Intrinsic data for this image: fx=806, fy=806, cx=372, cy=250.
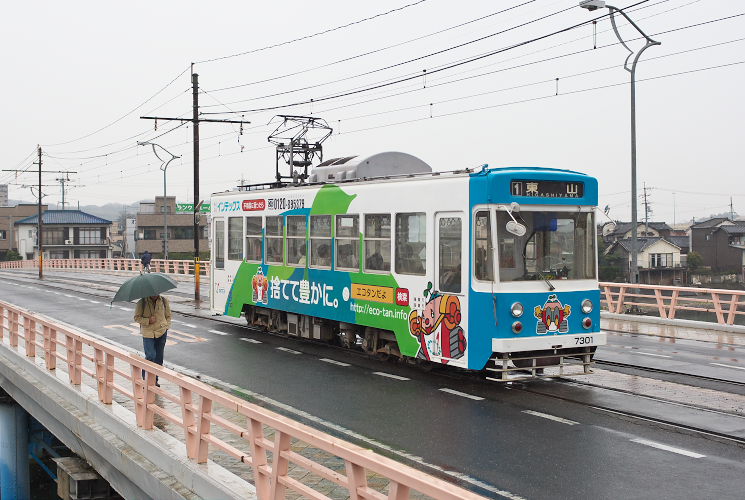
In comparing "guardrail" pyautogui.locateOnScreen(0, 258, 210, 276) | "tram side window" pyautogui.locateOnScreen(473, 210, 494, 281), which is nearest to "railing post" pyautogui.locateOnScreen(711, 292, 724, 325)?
A: "tram side window" pyautogui.locateOnScreen(473, 210, 494, 281)

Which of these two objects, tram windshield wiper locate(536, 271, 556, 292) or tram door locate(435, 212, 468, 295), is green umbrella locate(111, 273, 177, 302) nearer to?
tram door locate(435, 212, 468, 295)

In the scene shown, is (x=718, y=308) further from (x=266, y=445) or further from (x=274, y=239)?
(x=266, y=445)

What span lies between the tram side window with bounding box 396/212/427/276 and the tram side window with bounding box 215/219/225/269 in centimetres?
784

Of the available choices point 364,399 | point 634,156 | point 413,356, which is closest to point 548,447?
point 364,399

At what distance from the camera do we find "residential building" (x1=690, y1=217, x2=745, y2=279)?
53041 millimetres

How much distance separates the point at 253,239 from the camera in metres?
18.8

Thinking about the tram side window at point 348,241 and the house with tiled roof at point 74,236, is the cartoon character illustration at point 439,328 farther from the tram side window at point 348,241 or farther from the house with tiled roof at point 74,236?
the house with tiled roof at point 74,236

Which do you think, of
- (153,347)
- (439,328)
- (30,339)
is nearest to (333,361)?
(439,328)

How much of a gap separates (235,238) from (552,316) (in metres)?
9.69

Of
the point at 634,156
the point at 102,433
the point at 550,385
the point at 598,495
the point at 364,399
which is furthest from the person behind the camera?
the point at 634,156

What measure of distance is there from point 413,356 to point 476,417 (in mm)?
2833

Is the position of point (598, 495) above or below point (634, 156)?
below

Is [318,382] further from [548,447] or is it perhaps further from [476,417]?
[548,447]

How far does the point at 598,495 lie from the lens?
7422 mm
